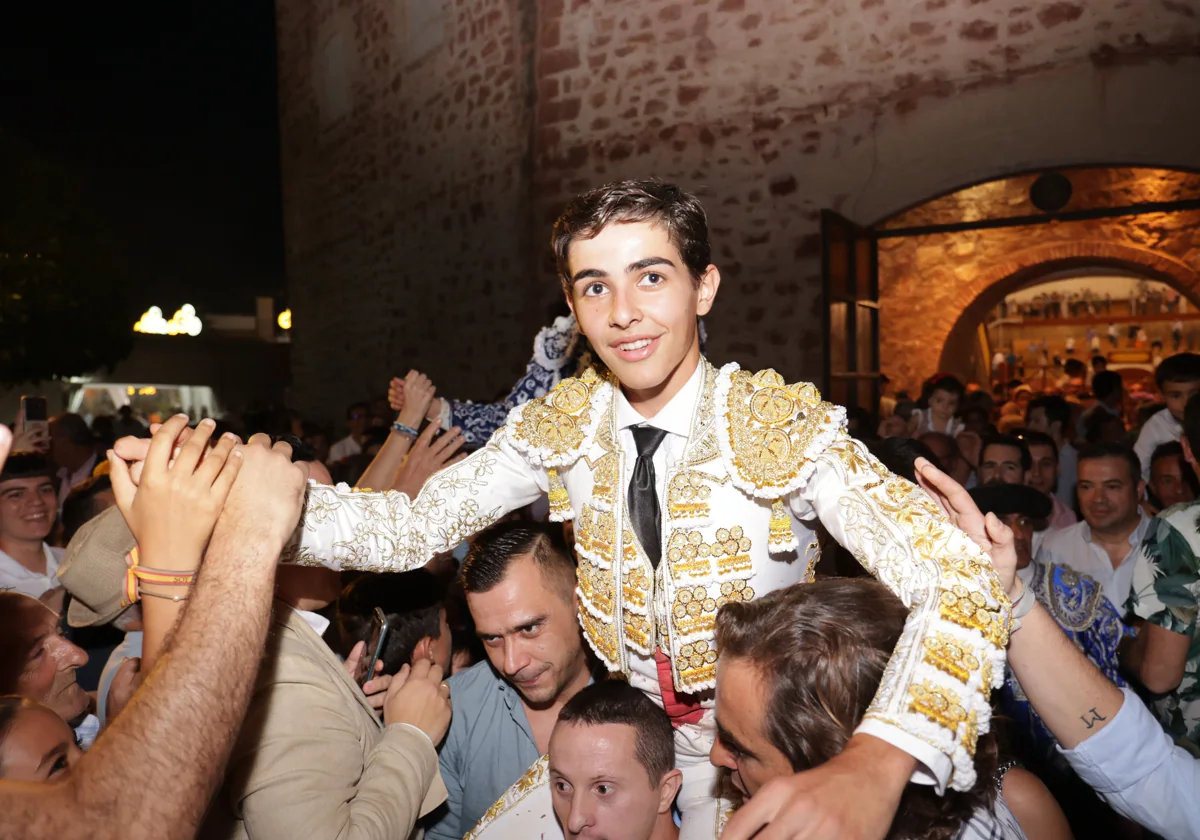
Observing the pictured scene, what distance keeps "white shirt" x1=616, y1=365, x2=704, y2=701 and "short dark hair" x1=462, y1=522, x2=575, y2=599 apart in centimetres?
62

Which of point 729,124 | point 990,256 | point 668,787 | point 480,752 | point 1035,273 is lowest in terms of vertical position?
point 480,752

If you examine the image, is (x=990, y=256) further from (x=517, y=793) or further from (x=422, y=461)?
(x=517, y=793)

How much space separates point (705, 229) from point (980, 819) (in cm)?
125

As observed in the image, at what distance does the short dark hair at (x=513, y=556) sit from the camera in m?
2.60

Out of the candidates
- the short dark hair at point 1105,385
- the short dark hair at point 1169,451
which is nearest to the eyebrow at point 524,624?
the short dark hair at point 1169,451

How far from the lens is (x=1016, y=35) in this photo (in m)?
6.83

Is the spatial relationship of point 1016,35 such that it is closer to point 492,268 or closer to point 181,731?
point 492,268

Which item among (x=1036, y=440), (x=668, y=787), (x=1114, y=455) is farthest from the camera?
(x=1036, y=440)

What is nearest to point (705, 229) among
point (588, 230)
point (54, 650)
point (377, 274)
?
point (588, 230)

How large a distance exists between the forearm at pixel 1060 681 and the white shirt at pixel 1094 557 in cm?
202

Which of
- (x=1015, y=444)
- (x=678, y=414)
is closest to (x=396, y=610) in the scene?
(x=678, y=414)

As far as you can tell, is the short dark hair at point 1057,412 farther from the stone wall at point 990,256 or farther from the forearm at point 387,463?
the forearm at point 387,463

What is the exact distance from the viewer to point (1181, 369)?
507 cm

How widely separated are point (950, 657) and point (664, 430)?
85 cm
